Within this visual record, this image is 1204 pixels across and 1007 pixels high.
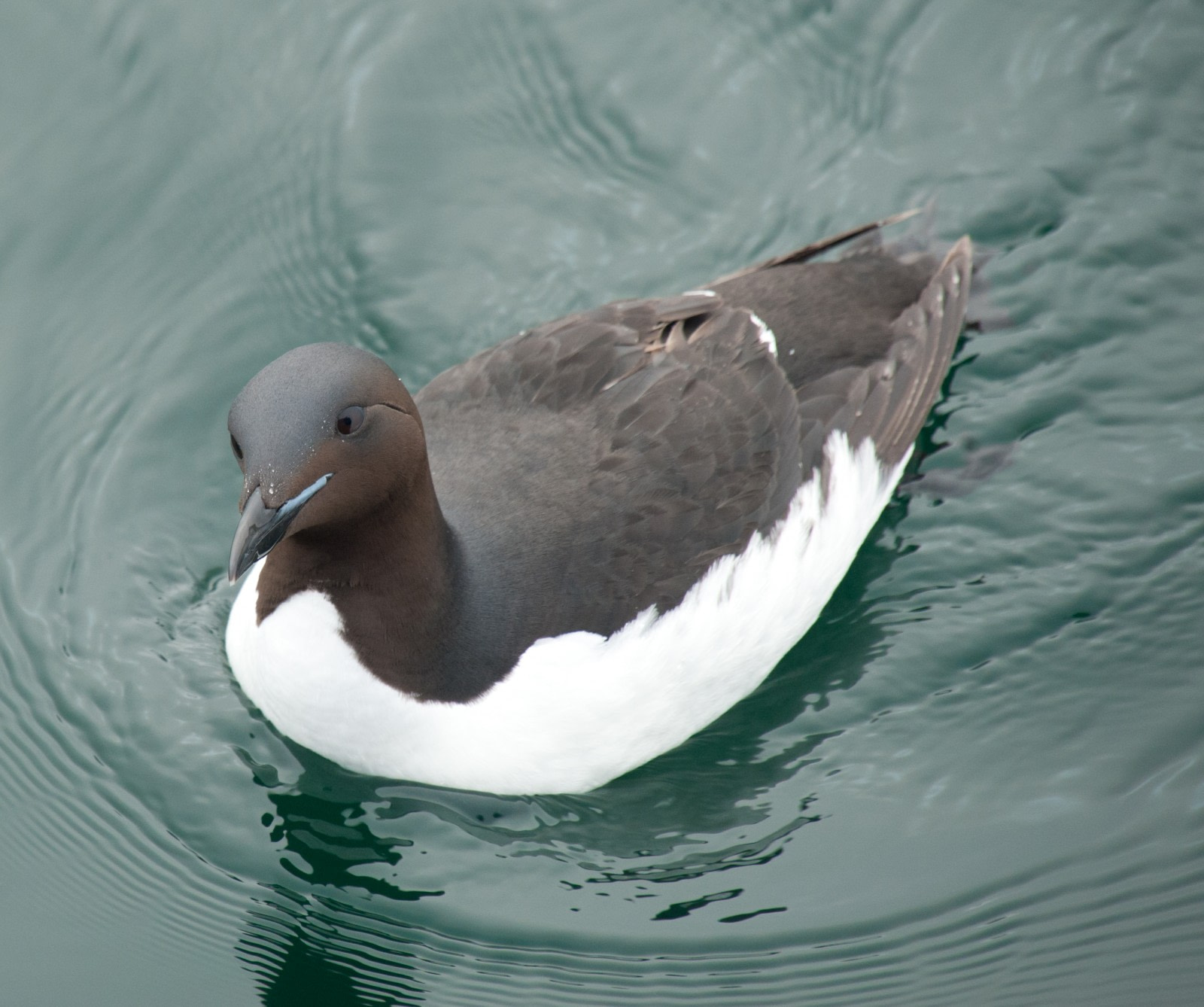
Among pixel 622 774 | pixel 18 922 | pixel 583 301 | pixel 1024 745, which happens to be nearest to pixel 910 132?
pixel 583 301

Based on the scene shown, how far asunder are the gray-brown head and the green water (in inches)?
58.9

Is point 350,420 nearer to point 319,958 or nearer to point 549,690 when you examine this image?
point 549,690

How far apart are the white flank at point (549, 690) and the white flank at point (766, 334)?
1.97 ft

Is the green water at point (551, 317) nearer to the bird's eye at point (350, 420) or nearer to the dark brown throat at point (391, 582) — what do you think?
the dark brown throat at point (391, 582)

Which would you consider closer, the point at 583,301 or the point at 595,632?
the point at 595,632

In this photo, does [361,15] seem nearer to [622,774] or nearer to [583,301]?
[583,301]

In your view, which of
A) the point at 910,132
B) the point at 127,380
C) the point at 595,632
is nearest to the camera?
the point at 595,632

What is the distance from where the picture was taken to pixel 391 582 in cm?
509

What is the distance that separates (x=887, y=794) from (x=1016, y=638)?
953mm

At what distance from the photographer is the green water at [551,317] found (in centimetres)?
545

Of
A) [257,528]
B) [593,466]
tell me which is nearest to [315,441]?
[257,528]

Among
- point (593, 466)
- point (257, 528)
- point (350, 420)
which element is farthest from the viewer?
point (593, 466)

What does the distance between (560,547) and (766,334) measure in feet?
4.37

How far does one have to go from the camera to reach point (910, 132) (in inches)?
311
